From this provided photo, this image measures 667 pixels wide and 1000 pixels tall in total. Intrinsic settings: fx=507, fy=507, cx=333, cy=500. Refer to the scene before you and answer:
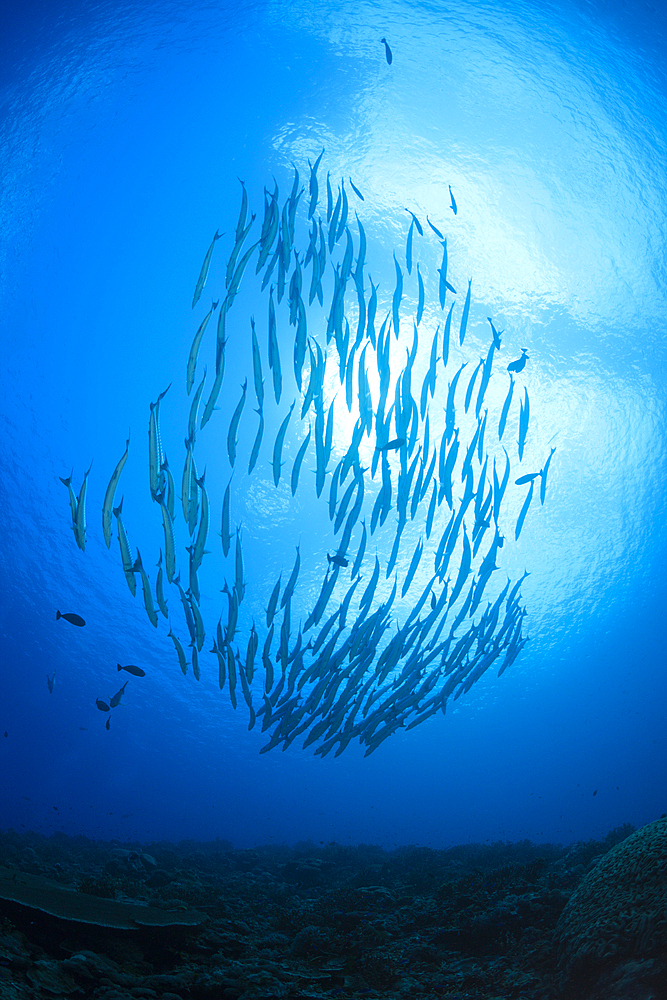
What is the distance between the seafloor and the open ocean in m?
1.86

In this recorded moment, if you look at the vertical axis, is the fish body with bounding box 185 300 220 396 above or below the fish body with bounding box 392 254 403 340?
below

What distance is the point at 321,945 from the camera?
432 centimetres

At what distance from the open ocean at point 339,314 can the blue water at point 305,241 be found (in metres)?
0.06

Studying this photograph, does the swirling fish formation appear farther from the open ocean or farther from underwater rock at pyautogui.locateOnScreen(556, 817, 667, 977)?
underwater rock at pyautogui.locateOnScreen(556, 817, 667, 977)

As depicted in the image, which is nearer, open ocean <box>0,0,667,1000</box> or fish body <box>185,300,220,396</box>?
fish body <box>185,300,220,396</box>

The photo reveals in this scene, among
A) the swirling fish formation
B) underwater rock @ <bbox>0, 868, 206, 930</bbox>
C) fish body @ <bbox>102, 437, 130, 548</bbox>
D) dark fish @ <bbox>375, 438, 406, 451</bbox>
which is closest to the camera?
underwater rock @ <bbox>0, 868, 206, 930</bbox>

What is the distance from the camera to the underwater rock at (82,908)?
3.46 m

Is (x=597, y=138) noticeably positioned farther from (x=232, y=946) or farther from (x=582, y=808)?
(x=582, y=808)

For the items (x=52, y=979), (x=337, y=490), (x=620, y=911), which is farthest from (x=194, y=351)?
(x=620, y=911)

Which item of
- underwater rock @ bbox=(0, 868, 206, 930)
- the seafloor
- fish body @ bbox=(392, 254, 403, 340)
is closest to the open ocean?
fish body @ bbox=(392, 254, 403, 340)

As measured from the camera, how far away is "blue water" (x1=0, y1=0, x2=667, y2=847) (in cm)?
914

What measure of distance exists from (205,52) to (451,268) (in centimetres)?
647

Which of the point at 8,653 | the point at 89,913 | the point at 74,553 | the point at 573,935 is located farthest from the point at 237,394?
the point at 8,653

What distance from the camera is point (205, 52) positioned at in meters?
9.36
